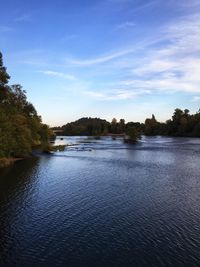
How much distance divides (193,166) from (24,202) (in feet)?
146

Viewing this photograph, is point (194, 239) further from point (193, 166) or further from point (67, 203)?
point (193, 166)

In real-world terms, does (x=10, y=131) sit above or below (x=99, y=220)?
above

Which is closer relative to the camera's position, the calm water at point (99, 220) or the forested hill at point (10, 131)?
the calm water at point (99, 220)

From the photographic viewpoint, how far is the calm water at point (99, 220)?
23.8 m

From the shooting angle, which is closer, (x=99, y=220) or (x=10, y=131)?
(x=99, y=220)

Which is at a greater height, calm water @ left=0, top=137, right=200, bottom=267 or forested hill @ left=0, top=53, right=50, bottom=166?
forested hill @ left=0, top=53, right=50, bottom=166

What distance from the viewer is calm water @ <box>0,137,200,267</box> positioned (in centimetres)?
2377

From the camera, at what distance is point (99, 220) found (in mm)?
32062

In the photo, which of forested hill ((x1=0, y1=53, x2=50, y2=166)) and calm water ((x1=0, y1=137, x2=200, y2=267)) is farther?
forested hill ((x1=0, y1=53, x2=50, y2=166))

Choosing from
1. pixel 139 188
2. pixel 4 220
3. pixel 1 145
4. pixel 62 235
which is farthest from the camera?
pixel 1 145

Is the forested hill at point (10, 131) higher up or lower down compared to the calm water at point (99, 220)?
higher up

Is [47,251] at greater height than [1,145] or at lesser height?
lesser

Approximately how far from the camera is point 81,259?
76.2ft

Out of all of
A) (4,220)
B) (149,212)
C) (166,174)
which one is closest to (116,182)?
(166,174)
